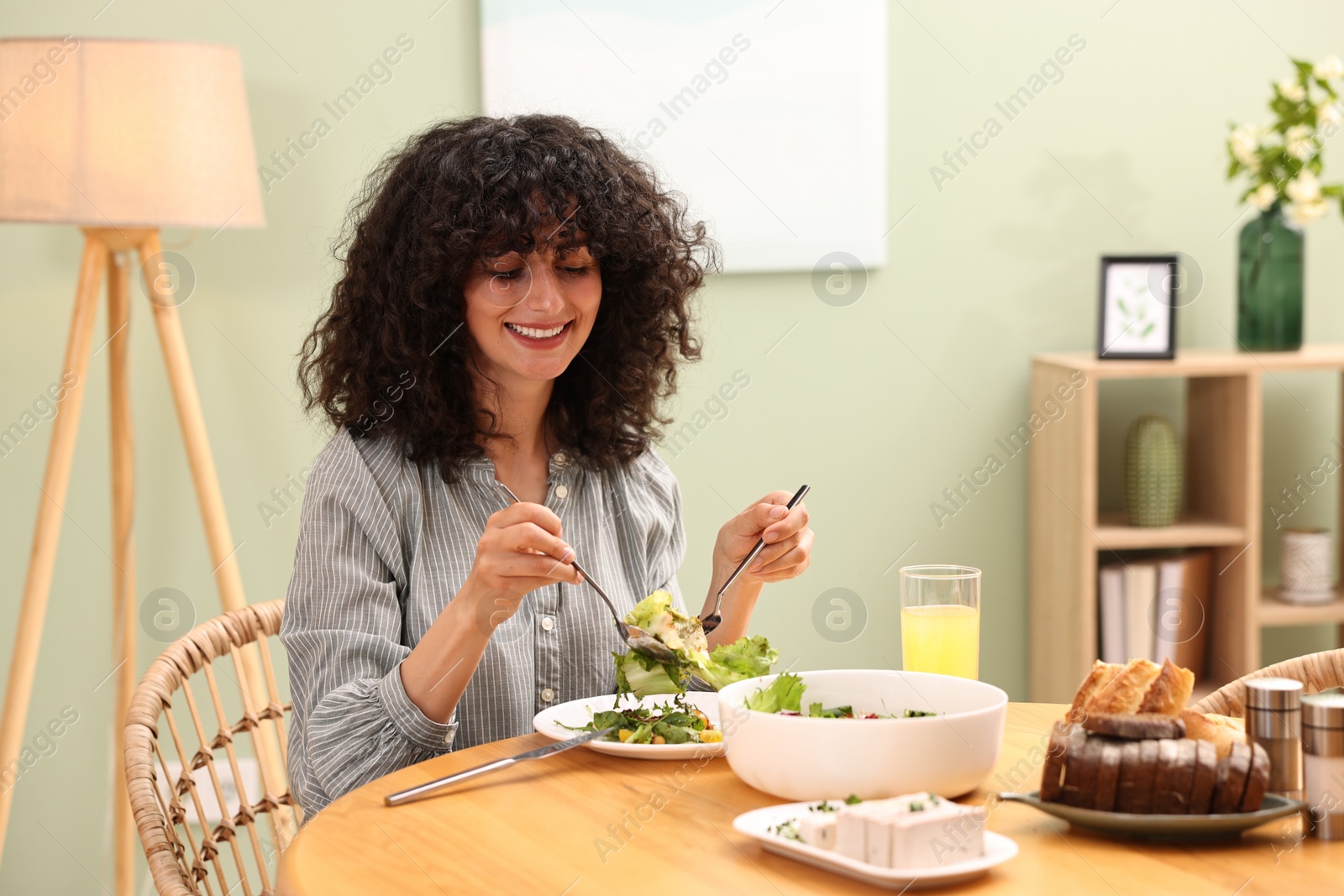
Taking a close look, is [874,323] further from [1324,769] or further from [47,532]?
[1324,769]

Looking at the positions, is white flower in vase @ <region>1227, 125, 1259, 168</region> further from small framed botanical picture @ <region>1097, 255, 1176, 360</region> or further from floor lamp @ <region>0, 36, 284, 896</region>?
floor lamp @ <region>0, 36, 284, 896</region>

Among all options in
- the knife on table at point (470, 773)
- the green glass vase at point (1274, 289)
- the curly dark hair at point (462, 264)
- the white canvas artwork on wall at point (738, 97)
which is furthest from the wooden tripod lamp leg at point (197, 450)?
the green glass vase at point (1274, 289)

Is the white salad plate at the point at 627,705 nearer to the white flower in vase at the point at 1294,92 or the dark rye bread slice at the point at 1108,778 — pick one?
the dark rye bread slice at the point at 1108,778

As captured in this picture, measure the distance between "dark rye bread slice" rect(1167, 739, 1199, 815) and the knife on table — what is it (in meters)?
0.50

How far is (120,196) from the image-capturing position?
1964 mm

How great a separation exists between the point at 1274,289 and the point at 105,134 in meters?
2.18

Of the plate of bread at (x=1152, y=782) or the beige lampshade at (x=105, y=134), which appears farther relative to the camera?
the beige lampshade at (x=105, y=134)

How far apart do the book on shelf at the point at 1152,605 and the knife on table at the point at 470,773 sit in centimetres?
167

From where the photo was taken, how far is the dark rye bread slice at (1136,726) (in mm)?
893

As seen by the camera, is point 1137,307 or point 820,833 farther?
point 1137,307

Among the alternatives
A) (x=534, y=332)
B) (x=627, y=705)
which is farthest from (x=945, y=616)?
(x=534, y=332)

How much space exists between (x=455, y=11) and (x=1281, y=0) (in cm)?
178

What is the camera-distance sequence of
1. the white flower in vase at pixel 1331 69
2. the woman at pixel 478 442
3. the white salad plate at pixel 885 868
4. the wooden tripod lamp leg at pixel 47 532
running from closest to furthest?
the white salad plate at pixel 885 868 → the woman at pixel 478 442 → the wooden tripod lamp leg at pixel 47 532 → the white flower in vase at pixel 1331 69

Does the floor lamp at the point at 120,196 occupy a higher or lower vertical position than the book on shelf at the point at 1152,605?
higher
